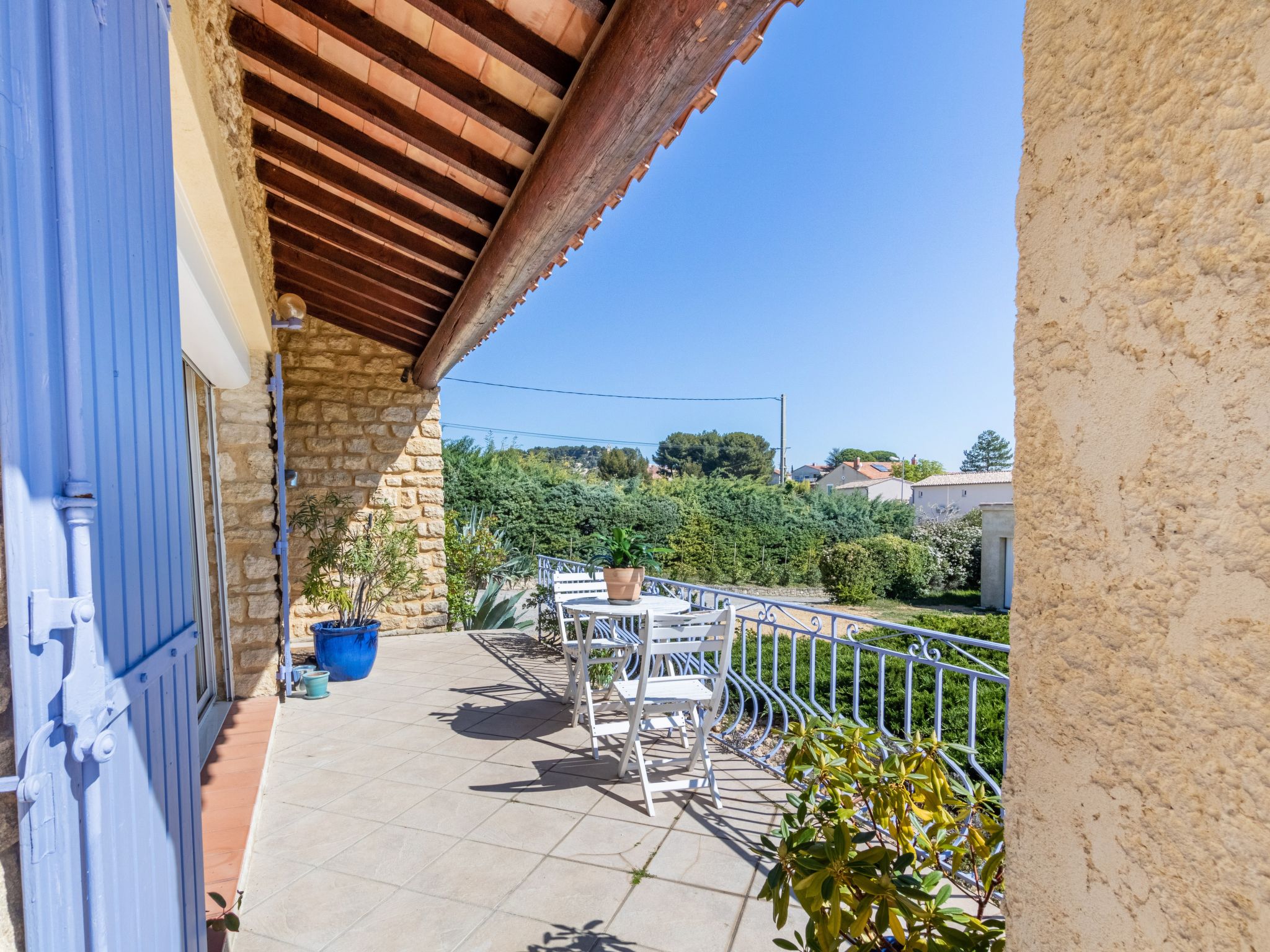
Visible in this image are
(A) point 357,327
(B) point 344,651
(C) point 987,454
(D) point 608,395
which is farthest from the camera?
(C) point 987,454

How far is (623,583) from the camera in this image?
371 centimetres

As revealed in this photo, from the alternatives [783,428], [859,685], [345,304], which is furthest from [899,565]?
[783,428]

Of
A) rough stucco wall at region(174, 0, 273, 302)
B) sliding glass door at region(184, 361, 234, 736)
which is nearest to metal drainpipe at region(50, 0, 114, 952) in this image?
rough stucco wall at region(174, 0, 273, 302)

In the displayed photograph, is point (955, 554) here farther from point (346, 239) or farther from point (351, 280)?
point (346, 239)

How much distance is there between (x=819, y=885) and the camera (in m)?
1.06

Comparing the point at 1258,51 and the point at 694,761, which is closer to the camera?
the point at 1258,51

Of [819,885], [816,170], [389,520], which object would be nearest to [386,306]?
[389,520]

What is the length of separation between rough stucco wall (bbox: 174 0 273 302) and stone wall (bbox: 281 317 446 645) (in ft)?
8.11

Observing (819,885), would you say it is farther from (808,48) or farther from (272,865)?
(808,48)

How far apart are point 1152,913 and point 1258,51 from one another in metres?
0.65

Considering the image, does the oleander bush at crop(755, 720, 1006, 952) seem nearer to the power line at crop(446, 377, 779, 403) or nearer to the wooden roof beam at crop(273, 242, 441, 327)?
the wooden roof beam at crop(273, 242, 441, 327)

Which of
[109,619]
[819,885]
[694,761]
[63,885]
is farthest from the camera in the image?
[694,761]

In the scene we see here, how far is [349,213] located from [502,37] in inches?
80.7

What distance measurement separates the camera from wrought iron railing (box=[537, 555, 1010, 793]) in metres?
2.40
